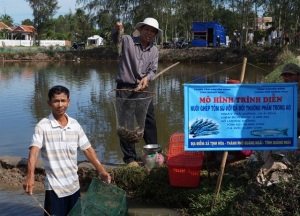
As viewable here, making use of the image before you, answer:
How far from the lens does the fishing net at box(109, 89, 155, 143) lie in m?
6.06

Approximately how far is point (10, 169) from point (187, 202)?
2.97 meters

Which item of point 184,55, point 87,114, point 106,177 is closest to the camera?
point 106,177

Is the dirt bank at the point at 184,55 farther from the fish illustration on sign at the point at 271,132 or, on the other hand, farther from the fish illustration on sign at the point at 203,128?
the fish illustration on sign at the point at 203,128

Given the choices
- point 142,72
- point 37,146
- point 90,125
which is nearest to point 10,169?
point 142,72

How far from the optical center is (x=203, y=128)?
4418 millimetres

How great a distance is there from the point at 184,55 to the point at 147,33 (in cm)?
3672

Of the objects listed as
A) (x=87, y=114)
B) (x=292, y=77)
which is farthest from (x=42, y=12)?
(x=292, y=77)

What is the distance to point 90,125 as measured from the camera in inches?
412

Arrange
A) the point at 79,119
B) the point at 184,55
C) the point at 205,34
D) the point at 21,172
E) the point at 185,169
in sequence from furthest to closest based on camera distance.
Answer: the point at 205,34, the point at 184,55, the point at 79,119, the point at 21,172, the point at 185,169

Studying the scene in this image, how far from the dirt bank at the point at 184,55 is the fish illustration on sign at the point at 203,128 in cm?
3376

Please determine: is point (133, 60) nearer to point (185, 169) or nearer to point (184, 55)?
point (185, 169)

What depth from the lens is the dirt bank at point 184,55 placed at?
127 ft

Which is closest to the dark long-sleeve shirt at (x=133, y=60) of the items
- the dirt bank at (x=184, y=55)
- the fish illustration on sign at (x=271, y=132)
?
the fish illustration on sign at (x=271, y=132)

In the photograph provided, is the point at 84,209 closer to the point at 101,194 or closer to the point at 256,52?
the point at 101,194
